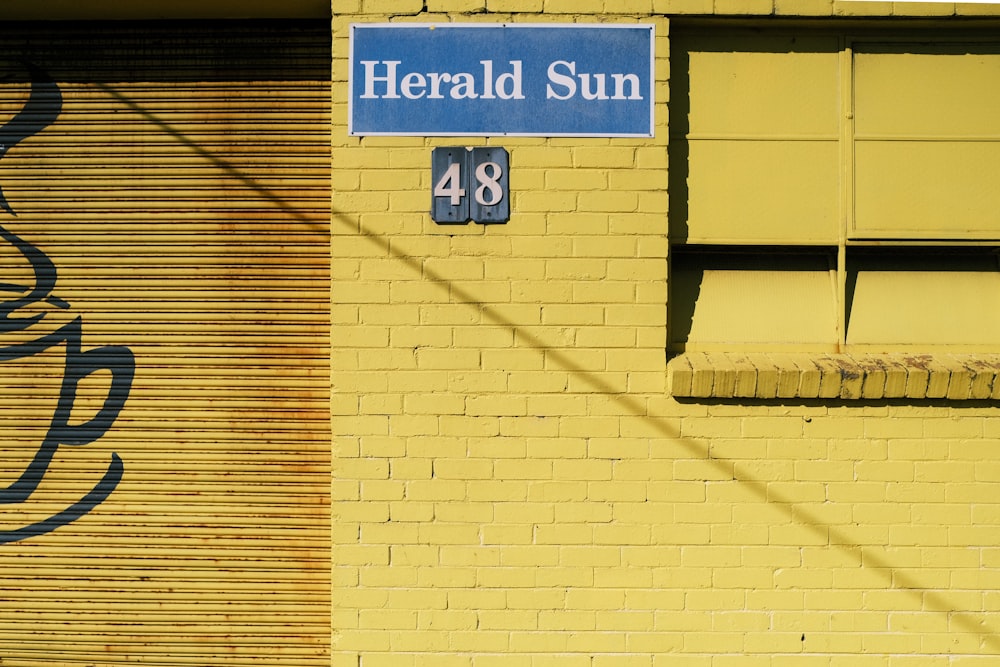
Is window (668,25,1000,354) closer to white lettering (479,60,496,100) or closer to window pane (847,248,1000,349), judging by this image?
window pane (847,248,1000,349)

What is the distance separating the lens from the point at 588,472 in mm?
3549

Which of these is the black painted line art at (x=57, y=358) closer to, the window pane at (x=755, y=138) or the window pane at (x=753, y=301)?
the window pane at (x=753, y=301)

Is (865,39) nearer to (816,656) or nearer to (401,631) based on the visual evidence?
(816,656)

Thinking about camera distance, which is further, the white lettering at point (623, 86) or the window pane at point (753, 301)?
the window pane at point (753, 301)

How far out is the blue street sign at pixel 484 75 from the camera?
3.59 metres

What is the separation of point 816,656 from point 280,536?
2.86 m

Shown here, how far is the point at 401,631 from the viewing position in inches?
140

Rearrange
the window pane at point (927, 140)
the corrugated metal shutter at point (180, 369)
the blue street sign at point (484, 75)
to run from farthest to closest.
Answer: the corrugated metal shutter at point (180, 369) < the window pane at point (927, 140) < the blue street sign at point (484, 75)

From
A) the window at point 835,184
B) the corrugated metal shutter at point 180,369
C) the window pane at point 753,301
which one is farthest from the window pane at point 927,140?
the corrugated metal shutter at point 180,369

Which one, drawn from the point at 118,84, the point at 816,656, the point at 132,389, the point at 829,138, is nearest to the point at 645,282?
the point at 829,138

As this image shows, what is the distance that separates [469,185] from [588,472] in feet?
5.09

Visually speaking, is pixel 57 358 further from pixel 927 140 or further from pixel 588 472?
pixel 927 140

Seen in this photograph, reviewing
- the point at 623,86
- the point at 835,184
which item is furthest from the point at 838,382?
the point at 623,86

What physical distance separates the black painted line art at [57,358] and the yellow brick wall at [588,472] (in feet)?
4.58
